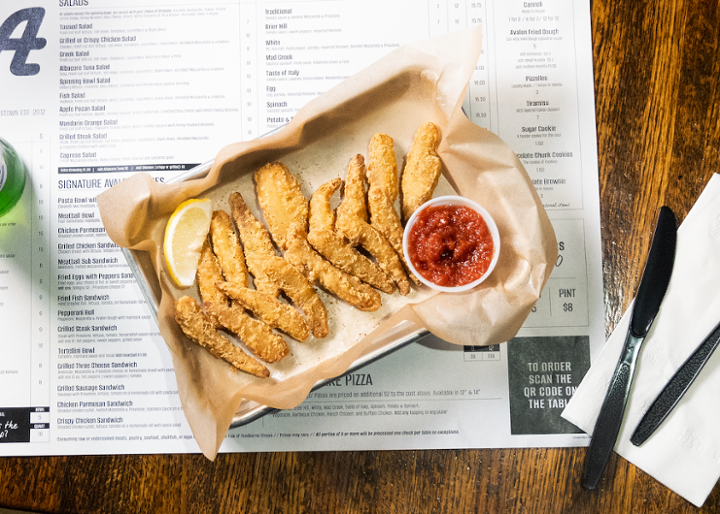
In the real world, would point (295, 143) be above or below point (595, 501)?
above

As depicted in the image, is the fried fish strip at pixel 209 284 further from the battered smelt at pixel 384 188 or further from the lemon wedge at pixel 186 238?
the battered smelt at pixel 384 188

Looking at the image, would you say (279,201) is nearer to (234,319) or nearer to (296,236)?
(296,236)

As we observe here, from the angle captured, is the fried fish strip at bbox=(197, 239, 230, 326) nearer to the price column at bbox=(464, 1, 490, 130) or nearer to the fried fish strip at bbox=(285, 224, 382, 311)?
the fried fish strip at bbox=(285, 224, 382, 311)

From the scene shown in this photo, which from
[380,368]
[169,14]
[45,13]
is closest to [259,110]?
[169,14]

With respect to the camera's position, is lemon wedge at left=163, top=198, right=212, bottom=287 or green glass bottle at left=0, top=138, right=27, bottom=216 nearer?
lemon wedge at left=163, top=198, right=212, bottom=287

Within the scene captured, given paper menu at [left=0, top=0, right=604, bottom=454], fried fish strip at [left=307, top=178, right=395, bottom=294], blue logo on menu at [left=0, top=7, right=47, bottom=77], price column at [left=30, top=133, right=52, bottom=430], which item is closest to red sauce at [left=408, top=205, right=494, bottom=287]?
fried fish strip at [left=307, top=178, right=395, bottom=294]

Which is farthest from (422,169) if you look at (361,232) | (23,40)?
Answer: (23,40)

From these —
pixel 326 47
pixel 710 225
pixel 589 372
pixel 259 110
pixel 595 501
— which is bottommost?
pixel 595 501

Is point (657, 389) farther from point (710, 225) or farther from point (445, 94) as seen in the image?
point (445, 94)
